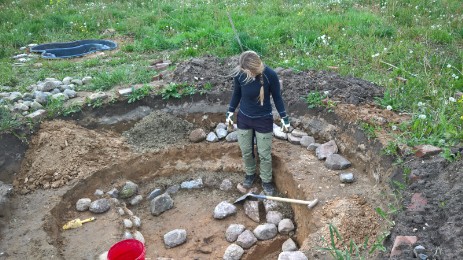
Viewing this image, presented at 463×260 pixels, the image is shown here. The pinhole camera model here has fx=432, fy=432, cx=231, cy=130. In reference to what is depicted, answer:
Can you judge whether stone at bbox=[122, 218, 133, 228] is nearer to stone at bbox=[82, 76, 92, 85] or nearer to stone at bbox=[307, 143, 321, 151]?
stone at bbox=[307, 143, 321, 151]

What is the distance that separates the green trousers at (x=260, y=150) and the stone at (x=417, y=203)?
173 centimetres

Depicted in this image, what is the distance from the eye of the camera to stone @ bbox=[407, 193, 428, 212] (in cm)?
380

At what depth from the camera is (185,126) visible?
625 centimetres

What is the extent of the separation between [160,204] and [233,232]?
→ 3.54 ft

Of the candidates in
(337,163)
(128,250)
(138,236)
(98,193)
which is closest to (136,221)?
(138,236)

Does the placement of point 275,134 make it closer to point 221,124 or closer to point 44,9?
point 221,124

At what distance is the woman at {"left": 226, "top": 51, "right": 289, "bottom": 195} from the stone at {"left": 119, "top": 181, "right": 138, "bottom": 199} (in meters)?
1.47

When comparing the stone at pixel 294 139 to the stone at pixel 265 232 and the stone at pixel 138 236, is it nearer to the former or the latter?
the stone at pixel 265 232

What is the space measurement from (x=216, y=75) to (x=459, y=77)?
3551mm

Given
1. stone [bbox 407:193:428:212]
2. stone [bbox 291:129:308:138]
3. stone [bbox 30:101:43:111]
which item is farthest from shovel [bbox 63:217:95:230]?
stone [bbox 407:193:428:212]

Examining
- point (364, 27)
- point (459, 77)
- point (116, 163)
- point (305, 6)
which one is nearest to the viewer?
point (116, 163)

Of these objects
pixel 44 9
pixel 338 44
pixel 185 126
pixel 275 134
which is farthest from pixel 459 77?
pixel 44 9

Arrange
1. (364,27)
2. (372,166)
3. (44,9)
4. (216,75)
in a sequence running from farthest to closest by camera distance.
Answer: (44,9)
(364,27)
(216,75)
(372,166)

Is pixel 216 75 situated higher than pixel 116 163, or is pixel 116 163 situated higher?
pixel 216 75
